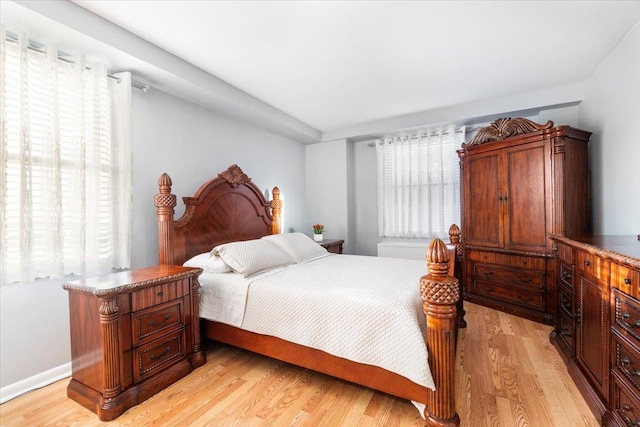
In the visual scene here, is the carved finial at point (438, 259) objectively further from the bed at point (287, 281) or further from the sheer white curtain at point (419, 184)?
the sheer white curtain at point (419, 184)

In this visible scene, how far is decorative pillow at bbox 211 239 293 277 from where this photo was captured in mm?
2279

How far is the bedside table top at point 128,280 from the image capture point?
160 cm

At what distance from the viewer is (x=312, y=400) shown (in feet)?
5.62

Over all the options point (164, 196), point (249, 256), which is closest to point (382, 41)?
point (249, 256)

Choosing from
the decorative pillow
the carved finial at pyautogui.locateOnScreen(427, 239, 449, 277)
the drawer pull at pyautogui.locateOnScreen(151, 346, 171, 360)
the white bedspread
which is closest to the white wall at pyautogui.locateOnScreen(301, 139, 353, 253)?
the decorative pillow

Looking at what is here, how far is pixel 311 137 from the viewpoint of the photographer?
4320 millimetres

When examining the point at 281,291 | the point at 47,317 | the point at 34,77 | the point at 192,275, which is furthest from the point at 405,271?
the point at 34,77

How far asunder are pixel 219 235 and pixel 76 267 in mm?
1149

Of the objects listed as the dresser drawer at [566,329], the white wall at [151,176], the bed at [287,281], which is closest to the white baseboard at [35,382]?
the white wall at [151,176]

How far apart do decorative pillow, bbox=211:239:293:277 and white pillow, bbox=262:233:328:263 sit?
0.63 ft

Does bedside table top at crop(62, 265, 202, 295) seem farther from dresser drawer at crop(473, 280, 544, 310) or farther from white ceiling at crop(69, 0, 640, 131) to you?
dresser drawer at crop(473, 280, 544, 310)

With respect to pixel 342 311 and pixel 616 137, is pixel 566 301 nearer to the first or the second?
pixel 616 137

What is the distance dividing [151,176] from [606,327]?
322cm

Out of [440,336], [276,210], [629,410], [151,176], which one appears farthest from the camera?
[276,210]
